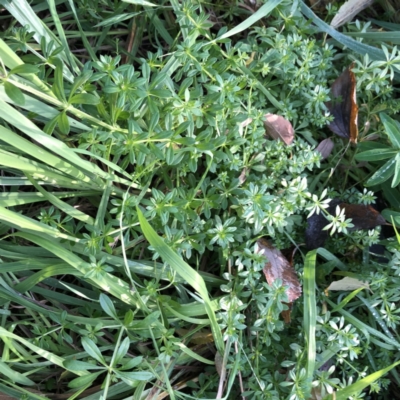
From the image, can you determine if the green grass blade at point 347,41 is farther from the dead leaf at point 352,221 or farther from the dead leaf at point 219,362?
the dead leaf at point 219,362

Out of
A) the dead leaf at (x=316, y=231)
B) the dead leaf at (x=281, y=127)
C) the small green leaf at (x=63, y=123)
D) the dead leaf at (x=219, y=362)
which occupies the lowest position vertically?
the dead leaf at (x=219, y=362)

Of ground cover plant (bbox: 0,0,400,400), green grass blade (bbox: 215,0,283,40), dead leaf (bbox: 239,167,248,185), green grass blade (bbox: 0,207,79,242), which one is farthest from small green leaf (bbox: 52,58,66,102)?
dead leaf (bbox: 239,167,248,185)

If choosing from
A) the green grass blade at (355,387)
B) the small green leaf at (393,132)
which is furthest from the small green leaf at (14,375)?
the small green leaf at (393,132)

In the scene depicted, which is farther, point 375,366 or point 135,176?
point 375,366

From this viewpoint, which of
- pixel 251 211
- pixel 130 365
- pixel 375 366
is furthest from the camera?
Answer: pixel 375 366

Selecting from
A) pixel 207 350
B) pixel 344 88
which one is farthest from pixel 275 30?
pixel 207 350

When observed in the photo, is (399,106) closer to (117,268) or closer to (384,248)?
(384,248)

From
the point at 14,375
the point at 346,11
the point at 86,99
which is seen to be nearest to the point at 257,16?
the point at 346,11

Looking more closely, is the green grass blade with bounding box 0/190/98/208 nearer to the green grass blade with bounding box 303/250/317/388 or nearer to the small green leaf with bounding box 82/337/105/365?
the small green leaf with bounding box 82/337/105/365
